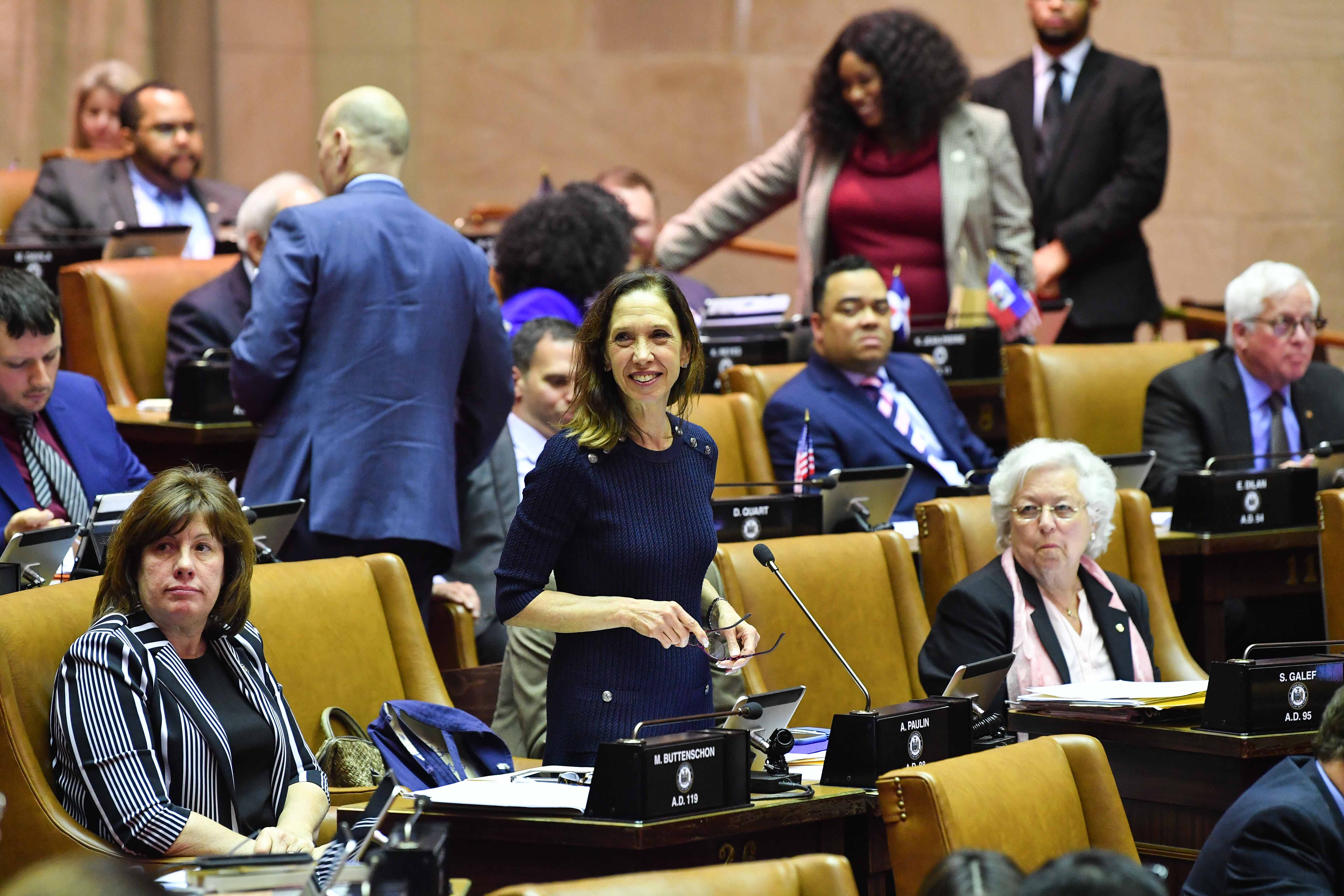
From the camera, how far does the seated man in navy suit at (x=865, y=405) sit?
15.3 ft

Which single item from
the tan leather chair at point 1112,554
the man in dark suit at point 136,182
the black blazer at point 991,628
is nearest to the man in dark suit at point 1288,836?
the black blazer at point 991,628

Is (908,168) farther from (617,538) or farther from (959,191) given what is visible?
(617,538)

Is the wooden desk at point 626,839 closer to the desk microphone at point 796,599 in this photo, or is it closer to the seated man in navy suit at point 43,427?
the desk microphone at point 796,599

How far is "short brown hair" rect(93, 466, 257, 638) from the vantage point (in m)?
2.76

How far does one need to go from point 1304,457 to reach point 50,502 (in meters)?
3.05

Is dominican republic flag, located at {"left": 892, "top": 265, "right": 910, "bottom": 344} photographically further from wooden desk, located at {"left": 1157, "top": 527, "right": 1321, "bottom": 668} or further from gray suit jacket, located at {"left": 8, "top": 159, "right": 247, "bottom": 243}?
gray suit jacket, located at {"left": 8, "top": 159, "right": 247, "bottom": 243}

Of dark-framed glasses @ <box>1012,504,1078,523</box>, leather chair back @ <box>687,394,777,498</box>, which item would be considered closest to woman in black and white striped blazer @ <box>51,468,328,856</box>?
dark-framed glasses @ <box>1012,504,1078,523</box>

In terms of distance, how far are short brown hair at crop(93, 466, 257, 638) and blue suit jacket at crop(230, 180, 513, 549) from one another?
2.77 feet

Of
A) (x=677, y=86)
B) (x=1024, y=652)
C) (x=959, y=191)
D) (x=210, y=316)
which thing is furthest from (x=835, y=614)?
(x=677, y=86)

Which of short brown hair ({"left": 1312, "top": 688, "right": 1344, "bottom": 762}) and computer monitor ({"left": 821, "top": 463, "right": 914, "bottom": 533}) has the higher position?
computer monitor ({"left": 821, "top": 463, "right": 914, "bottom": 533})

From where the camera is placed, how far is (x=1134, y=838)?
309 centimetres

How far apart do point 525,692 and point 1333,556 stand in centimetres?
197

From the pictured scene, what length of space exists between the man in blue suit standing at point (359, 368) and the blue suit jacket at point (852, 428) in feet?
3.57

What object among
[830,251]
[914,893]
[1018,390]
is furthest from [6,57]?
[914,893]
